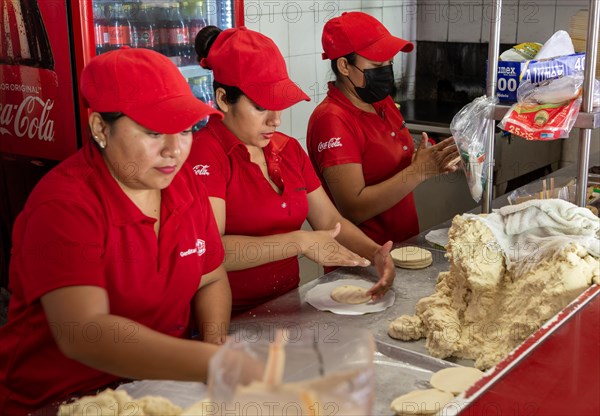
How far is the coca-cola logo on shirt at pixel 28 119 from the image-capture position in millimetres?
2939

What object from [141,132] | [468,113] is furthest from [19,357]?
[468,113]

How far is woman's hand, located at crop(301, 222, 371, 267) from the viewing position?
7.02 ft

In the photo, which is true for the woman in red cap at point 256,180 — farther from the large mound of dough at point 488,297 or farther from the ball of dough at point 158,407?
the ball of dough at point 158,407

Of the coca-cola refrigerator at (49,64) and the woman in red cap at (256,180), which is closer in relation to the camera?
the woman in red cap at (256,180)

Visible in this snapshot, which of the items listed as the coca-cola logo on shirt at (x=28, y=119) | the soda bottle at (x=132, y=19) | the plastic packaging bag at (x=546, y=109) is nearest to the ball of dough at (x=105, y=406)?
the plastic packaging bag at (x=546, y=109)

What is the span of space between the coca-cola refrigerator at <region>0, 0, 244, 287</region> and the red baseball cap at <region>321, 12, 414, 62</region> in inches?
38.6

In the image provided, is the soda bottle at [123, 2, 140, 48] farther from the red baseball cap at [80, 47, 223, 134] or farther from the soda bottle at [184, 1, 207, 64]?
the red baseball cap at [80, 47, 223, 134]

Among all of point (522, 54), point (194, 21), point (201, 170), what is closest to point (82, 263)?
point (201, 170)

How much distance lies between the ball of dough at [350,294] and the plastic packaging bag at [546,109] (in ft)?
2.12

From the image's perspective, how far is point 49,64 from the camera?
284cm

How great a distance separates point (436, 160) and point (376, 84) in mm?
404

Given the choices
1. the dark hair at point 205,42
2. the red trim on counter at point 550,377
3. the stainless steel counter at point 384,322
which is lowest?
the stainless steel counter at point 384,322

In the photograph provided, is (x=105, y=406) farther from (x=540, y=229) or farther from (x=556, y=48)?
(x=556, y=48)

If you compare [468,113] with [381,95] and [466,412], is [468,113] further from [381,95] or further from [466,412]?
[466,412]
